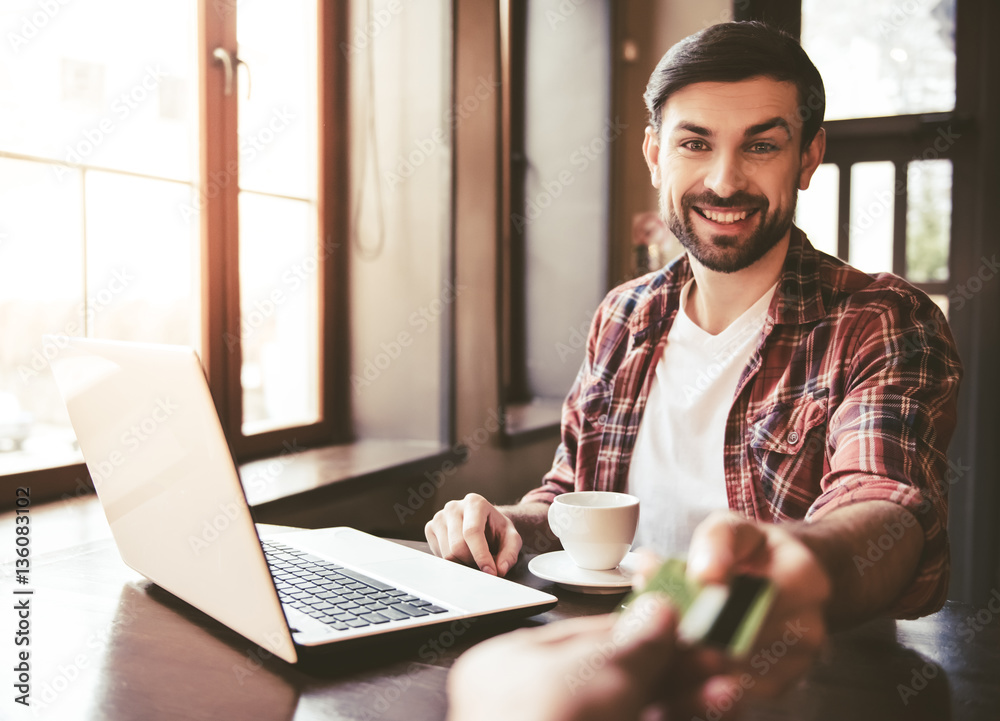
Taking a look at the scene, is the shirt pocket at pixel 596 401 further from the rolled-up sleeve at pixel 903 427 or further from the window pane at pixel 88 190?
the window pane at pixel 88 190

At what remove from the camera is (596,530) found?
0.96 meters

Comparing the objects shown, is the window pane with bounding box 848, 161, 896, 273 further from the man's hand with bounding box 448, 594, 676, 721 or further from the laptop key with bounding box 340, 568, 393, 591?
the man's hand with bounding box 448, 594, 676, 721

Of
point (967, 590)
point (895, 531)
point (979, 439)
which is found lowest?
point (967, 590)

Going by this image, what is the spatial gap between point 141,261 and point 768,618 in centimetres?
167

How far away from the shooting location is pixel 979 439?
2.74m

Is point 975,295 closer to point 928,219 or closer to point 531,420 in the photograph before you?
point 928,219

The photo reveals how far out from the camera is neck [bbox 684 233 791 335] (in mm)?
1487

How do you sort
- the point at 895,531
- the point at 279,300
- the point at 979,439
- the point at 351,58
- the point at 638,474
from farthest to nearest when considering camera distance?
1. the point at 979,439
2. the point at 351,58
3. the point at 279,300
4. the point at 638,474
5. the point at 895,531

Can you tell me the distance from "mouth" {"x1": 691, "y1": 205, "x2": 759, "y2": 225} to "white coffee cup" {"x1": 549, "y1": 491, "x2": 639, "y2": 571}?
654 millimetres

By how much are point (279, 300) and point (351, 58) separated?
726mm

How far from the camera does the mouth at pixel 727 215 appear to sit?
1.44 m

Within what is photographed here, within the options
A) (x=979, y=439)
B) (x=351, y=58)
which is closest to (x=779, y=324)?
(x=351, y=58)

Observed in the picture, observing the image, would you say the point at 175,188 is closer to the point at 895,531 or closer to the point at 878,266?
the point at 895,531

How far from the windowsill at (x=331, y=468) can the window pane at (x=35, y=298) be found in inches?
15.1
